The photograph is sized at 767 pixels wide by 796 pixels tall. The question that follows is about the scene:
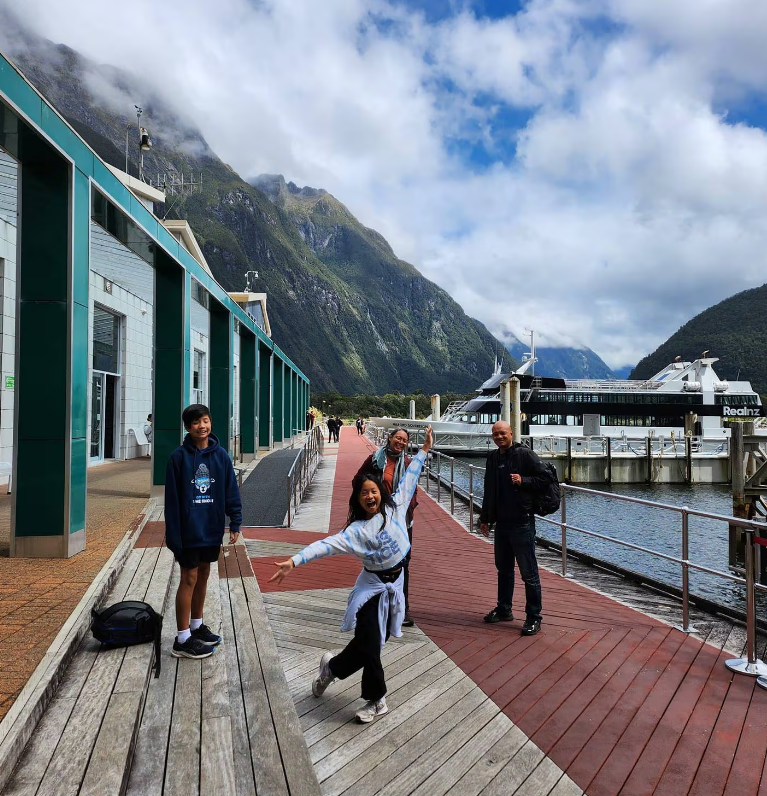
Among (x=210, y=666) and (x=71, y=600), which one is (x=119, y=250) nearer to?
(x=71, y=600)

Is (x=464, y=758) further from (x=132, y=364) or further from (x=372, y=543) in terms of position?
(x=132, y=364)

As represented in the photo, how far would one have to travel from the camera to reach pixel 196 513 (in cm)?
356

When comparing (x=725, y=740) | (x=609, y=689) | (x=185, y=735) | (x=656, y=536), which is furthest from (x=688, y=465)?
(x=185, y=735)

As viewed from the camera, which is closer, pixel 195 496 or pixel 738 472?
pixel 195 496

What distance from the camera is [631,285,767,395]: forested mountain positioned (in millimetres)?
101438

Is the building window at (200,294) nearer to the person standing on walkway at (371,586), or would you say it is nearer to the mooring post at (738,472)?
the person standing on walkway at (371,586)

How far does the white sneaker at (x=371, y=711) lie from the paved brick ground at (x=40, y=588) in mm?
1649

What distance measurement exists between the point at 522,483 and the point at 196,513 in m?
2.41

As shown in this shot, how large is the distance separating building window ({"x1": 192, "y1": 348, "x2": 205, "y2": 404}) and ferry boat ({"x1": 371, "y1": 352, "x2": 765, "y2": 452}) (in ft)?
67.4

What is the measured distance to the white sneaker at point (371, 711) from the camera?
3.17 metres

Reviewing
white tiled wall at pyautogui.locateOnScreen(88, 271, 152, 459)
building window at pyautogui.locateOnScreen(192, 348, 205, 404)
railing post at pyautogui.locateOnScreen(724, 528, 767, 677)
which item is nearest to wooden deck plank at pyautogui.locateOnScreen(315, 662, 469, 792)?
railing post at pyautogui.locateOnScreen(724, 528, 767, 677)

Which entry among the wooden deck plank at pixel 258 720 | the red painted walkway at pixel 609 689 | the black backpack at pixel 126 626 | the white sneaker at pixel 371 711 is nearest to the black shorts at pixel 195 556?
the black backpack at pixel 126 626

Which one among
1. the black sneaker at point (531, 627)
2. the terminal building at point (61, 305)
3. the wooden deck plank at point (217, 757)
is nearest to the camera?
the wooden deck plank at point (217, 757)

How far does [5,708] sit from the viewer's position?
8.88ft
